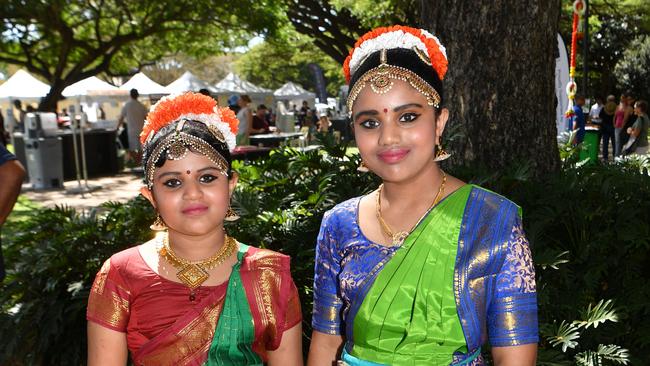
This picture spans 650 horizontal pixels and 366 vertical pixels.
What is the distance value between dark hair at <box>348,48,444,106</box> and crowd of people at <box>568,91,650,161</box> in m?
9.02

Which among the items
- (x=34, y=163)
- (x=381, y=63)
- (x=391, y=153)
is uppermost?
(x=381, y=63)

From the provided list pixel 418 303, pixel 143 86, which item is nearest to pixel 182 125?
pixel 418 303

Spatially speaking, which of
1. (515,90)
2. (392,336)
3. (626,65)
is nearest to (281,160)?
(515,90)

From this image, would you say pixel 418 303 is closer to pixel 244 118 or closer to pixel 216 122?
pixel 216 122

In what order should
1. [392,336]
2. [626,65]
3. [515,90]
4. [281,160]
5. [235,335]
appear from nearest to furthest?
[392,336] < [235,335] < [515,90] < [281,160] < [626,65]

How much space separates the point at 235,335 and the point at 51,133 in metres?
12.9

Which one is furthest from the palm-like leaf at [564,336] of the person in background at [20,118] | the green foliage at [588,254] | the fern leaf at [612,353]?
the person in background at [20,118]

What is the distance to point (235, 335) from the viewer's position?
2203mm

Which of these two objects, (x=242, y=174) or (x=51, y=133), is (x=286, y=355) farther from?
(x=51, y=133)

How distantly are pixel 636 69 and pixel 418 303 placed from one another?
33.1m

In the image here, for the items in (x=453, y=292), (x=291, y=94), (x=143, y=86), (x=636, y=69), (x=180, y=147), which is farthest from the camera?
(x=291, y=94)

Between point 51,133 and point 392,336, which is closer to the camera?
point 392,336

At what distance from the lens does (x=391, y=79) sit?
2072mm

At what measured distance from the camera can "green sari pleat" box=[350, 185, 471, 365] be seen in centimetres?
198
